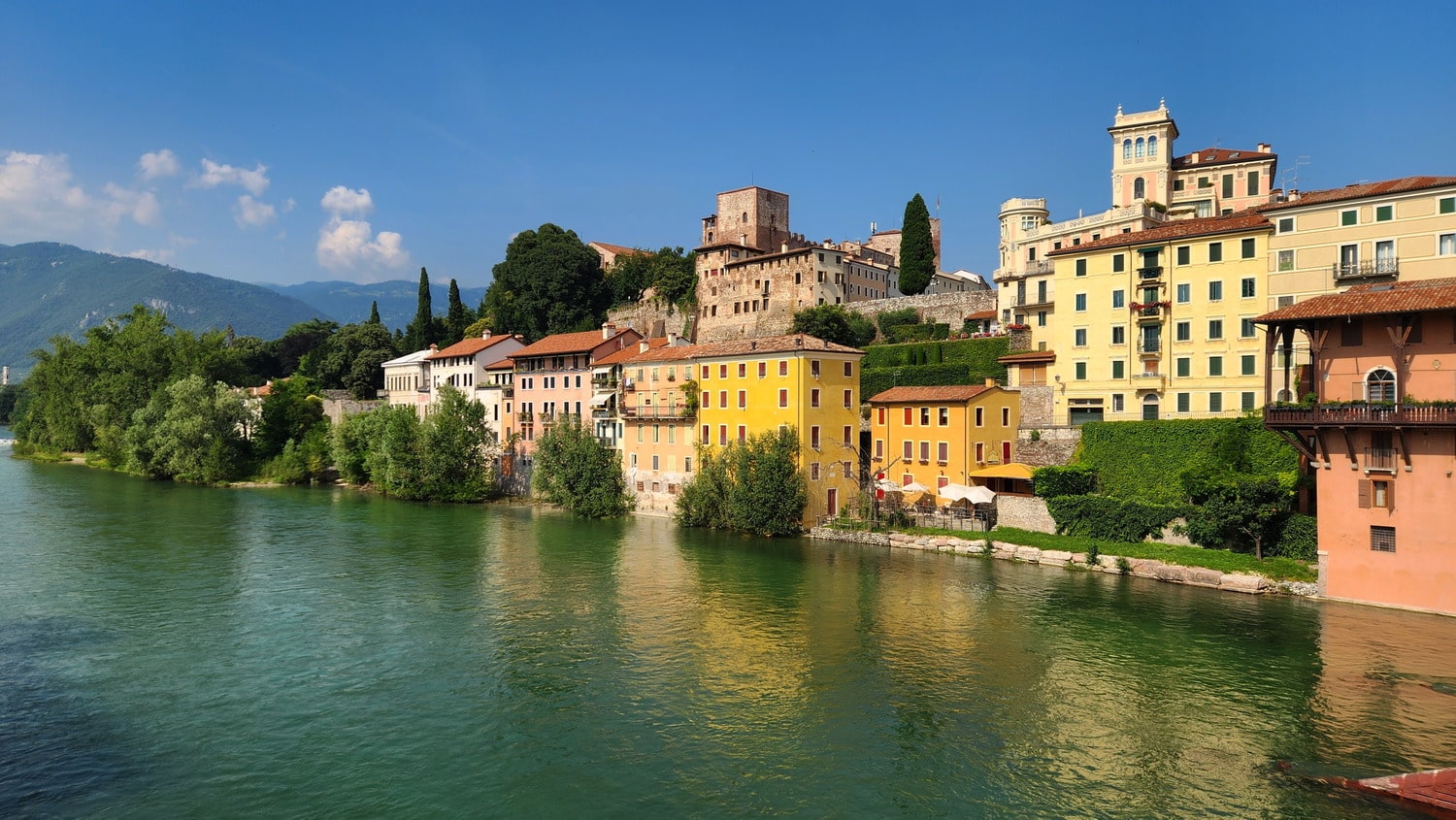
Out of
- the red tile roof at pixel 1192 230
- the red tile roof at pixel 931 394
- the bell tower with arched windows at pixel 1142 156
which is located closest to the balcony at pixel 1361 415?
the red tile roof at pixel 1192 230

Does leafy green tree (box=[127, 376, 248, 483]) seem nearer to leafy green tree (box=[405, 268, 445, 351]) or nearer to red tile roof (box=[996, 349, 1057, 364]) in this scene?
leafy green tree (box=[405, 268, 445, 351])

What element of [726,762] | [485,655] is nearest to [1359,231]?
[726,762]

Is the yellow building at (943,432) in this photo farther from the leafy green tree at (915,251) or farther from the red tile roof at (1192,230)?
the leafy green tree at (915,251)

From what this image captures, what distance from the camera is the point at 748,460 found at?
119 feet

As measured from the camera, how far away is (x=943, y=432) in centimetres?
3625

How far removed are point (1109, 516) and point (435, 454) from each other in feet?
114

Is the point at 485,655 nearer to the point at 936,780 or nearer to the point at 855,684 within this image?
the point at 855,684

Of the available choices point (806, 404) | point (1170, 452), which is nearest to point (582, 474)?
point (806, 404)

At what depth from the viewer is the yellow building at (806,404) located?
120 feet

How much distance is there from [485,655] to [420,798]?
6912 millimetres

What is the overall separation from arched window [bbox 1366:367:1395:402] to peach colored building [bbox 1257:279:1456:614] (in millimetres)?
27

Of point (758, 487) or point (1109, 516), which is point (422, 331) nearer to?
point (758, 487)

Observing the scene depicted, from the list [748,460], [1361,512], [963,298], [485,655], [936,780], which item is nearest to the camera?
[936,780]

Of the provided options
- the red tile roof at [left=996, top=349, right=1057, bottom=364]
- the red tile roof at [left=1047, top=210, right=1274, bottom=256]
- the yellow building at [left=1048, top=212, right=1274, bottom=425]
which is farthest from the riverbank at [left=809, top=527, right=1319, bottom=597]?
the red tile roof at [left=1047, top=210, right=1274, bottom=256]
